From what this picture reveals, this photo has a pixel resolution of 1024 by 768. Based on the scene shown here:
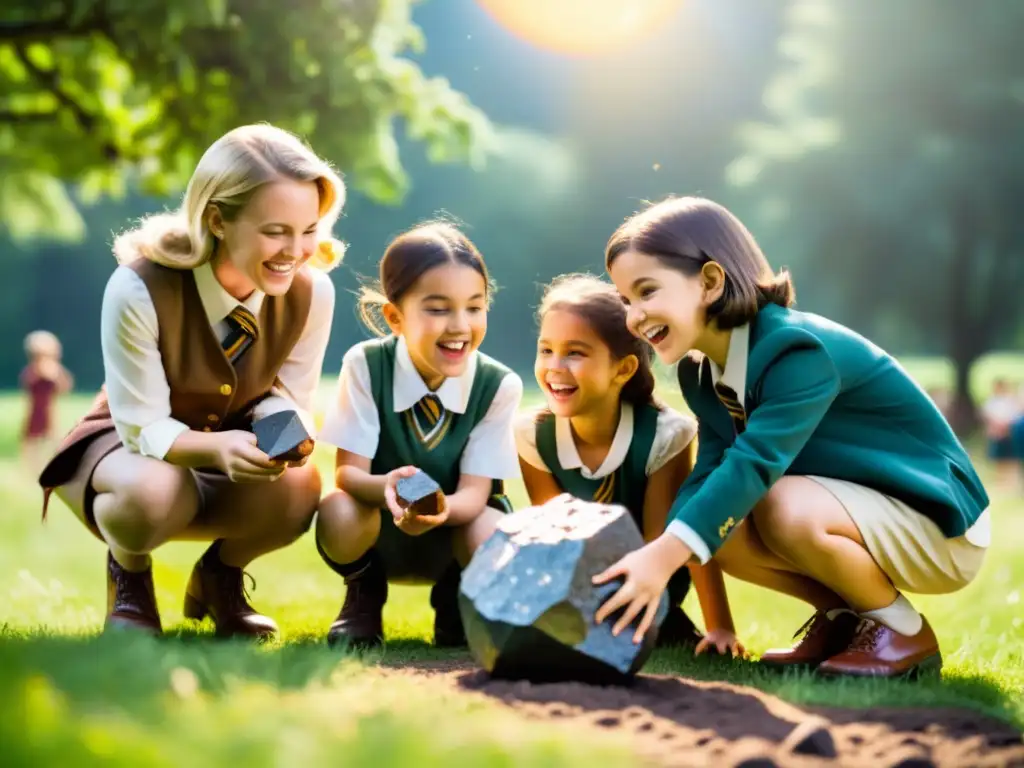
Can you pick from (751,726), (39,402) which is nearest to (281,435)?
(751,726)

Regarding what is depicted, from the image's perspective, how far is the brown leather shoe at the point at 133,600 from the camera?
3.73m

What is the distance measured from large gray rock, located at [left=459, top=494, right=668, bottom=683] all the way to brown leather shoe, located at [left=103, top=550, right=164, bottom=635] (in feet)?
→ 4.22

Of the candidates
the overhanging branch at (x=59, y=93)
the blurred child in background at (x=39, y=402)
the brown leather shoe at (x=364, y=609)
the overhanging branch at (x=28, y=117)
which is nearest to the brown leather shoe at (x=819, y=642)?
the brown leather shoe at (x=364, y=609)

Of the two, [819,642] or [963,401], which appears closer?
[819,642]

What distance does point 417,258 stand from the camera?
385 cm

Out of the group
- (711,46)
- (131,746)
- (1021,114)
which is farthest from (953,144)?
(131,746)

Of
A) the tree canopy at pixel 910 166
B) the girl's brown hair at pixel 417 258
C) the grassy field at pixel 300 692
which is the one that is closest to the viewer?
the grassy field at pixel 300 692

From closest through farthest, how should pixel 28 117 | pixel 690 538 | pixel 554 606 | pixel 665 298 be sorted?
pixel 554 606 → pixel 690 538 → pixel 665 298 → pixel 28 117

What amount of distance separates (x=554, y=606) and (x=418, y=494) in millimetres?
732

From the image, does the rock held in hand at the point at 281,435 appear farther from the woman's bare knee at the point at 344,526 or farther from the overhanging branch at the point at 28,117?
the overhanging branch at the point at 28,117

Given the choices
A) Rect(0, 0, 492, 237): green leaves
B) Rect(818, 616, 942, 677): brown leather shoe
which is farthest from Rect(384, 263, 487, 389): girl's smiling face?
Rect(0, 0, 492, 237): green leaves

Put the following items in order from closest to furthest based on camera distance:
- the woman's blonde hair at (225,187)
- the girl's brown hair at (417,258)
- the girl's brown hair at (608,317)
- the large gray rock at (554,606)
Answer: the large gray rock at (554,606), the woman's blonde hair at (225,187), the girl's brown hair at (417,258), the girl's brown hair at (608,317)

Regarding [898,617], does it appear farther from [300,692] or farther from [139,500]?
[139,500]

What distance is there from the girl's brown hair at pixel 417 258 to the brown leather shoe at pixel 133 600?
1.16 meters
